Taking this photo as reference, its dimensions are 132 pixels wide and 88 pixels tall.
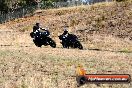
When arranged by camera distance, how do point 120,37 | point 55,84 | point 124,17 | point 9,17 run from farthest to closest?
point 9,17
point 124,17
point 120,37
point 55,84

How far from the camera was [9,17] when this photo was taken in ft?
279

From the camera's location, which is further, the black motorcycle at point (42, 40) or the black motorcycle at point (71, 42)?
the black motorcycle at point (42, 40)

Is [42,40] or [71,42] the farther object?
[42,40]

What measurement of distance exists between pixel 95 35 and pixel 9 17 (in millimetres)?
36747

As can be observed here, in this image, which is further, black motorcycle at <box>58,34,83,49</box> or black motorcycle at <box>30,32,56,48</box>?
black motorcycle at <box>30,32,56,48</box>

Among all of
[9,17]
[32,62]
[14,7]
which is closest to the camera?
[32,62]

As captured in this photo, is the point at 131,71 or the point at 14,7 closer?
the point at 131,71

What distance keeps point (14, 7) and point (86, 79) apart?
296 feet

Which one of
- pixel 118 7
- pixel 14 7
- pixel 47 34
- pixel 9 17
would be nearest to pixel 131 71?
pixel 47 34

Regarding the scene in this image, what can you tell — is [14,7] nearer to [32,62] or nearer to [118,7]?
[118,7]

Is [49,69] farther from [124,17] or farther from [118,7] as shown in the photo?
[118,7]

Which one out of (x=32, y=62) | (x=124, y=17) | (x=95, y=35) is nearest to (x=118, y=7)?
(x=124, y=17)

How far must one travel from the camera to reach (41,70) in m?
20.2

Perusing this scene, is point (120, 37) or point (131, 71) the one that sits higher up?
point (131, 71)
